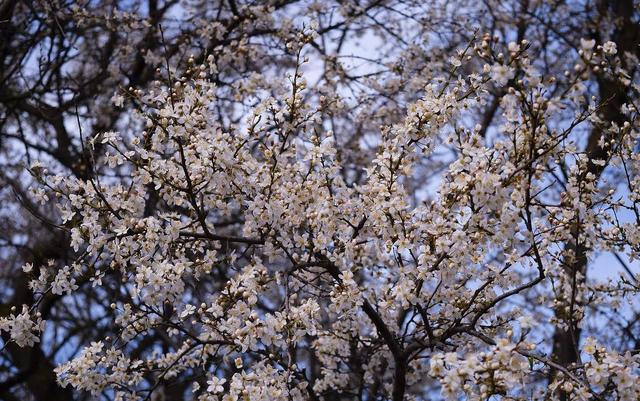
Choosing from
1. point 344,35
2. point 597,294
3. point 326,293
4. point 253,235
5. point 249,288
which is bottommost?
point 249,288

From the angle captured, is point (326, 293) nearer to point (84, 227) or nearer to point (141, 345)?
point (84, 227)

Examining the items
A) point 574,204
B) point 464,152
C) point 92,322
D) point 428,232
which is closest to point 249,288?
point 428,232

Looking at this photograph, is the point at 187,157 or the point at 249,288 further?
the point at 187,157

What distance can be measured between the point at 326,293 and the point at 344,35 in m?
4.84

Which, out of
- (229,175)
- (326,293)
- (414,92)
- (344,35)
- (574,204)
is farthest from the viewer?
(344,35)

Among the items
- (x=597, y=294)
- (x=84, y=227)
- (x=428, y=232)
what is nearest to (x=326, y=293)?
(x=428, y=232)

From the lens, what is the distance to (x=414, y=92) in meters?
6.88

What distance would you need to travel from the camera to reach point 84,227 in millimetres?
3617

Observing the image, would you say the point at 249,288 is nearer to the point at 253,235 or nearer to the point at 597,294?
the point at 253,235

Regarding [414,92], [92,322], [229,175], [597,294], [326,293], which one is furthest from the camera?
[92,322]

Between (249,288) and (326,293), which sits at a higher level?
(326,293)

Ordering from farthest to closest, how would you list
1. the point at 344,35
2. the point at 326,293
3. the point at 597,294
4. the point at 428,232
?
the point at 344,35, the point at 597,294, the point at 326,293, the point at 428,232

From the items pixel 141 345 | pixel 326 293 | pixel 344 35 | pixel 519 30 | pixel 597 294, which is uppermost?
pixel 519 30

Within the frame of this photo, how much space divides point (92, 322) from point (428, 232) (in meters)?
6.53
